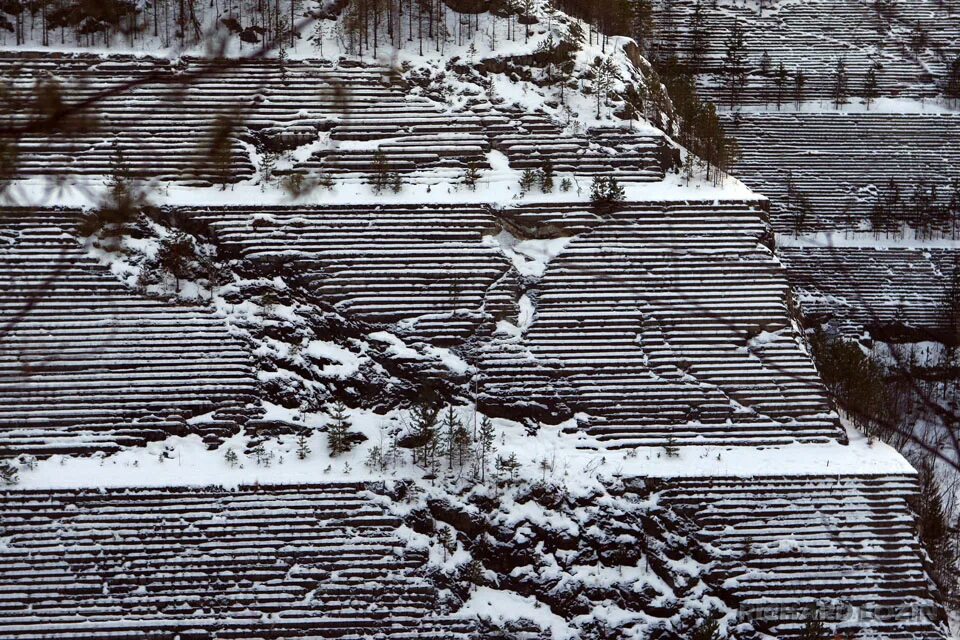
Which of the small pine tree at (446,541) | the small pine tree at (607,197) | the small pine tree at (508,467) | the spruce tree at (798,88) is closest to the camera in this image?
the small pine tree at (446,541)

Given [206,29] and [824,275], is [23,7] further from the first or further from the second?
[824,275]

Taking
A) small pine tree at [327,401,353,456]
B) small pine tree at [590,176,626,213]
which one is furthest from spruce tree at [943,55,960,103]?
small pine tree at [327,401,353,456]

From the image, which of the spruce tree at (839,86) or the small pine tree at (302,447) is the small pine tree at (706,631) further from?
the spruce tree at (839,86)

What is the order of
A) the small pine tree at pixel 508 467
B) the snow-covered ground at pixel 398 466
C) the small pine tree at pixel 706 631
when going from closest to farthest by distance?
the small pine tree at pixel 706 631 < the snow-covered ground at pixel 398 466 < the small pine tree at pixel 508 467

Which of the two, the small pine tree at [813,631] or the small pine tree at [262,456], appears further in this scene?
the small pine tree at [262,456]

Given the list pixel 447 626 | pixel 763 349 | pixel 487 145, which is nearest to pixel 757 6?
pixel 487 145

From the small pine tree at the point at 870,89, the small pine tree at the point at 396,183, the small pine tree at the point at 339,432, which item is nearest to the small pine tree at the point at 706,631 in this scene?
the small pine tree at the point at 339,432
